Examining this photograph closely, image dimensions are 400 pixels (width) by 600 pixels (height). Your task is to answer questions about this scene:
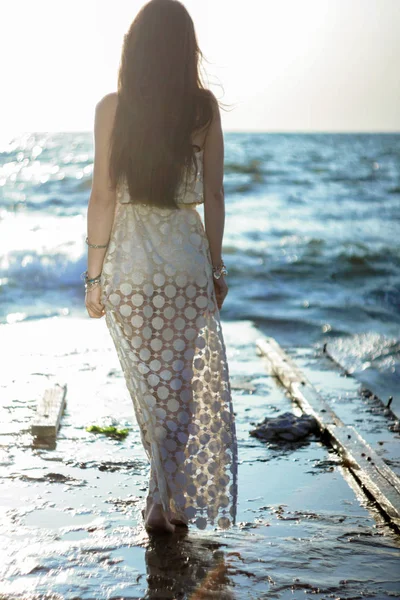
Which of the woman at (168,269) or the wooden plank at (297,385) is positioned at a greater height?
the woman at (168,269)

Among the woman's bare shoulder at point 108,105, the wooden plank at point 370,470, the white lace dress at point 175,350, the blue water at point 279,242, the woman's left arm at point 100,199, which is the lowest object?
the blue water at point 279,242

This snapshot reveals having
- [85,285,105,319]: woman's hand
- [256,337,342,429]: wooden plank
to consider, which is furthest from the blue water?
[85,285,105,319]: woman's hand

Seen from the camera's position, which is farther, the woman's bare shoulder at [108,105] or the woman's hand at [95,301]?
the woman's hand at [95,301]

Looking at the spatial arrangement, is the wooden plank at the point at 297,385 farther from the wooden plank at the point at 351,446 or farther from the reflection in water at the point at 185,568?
the reflection in water at the point at 185,568

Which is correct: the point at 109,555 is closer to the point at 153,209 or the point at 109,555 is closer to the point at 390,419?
the point at 153,209

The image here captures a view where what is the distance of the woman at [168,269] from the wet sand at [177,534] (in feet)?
0.70

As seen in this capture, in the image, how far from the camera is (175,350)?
11.3 ft

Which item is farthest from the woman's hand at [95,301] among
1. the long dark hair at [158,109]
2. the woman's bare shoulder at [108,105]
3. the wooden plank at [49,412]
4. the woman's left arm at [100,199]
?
the wooden plank at [49,412]

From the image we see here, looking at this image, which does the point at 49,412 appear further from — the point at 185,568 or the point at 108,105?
the point at 108,105

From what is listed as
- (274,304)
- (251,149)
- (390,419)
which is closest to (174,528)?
(390,419)

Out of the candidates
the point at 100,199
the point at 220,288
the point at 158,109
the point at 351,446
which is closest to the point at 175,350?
the point at 220,288

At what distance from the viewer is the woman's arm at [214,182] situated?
336 centimetres

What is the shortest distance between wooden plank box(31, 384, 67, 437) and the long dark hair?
1844 millimetres

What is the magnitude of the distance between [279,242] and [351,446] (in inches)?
566
